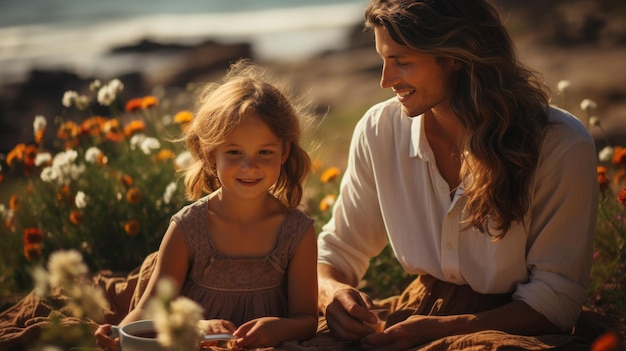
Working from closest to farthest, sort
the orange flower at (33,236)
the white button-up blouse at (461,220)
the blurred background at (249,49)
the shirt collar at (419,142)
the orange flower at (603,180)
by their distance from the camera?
the white button-up blouse at (461,220), the shirt collar at (419,142), the orange flower at (603,180), the orange flower at (33,236), the blurred background at (249,49)

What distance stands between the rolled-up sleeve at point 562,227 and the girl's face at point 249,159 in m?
0.90

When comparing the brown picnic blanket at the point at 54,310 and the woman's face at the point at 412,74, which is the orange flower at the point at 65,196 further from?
the woman's face at the point at 412,74

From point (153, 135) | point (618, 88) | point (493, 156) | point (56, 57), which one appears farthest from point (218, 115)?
point (56, 57)

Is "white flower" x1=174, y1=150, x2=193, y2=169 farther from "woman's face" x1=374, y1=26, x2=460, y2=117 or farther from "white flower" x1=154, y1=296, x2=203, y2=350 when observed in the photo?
"white flower" x1=154, y1=296, x2=203, y2=350

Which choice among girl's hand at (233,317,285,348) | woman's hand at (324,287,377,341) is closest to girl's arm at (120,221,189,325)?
girl's hand at (233,317,285,348)

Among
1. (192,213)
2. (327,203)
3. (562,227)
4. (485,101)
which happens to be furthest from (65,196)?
(562,227)

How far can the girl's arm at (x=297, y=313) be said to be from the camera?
9.40 feet

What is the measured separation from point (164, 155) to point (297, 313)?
1.82 meters

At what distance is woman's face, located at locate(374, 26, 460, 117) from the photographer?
10.3 feet

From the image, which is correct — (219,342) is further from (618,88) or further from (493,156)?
(618,88)

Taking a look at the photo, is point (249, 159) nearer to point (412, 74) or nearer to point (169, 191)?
point (412, 74)

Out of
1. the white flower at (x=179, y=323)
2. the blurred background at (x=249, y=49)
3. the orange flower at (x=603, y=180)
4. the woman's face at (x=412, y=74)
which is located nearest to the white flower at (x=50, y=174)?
the blurred background at (x=249, y=49)

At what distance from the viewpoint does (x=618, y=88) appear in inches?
328

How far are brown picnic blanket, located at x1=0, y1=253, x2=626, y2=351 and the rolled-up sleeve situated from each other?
0.13 meters
